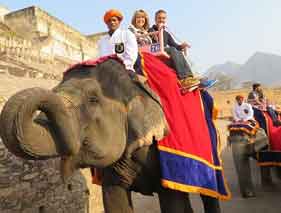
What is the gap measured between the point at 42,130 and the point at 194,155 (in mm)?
1563

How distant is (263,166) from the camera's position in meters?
6.45

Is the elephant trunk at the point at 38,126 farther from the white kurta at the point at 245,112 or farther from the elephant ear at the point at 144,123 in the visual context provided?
the white kurta at the point at 245,112

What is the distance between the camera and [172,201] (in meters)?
3.21

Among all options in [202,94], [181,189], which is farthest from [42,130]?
[202,94]

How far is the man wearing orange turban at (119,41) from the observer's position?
3.16 metres

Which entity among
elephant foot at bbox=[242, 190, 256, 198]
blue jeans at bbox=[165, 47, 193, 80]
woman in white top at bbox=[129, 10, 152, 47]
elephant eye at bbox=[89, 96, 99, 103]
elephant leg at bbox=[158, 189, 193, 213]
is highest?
woman in white top at bbox=[129, 10, 152, 47]

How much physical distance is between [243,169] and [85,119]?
410cm

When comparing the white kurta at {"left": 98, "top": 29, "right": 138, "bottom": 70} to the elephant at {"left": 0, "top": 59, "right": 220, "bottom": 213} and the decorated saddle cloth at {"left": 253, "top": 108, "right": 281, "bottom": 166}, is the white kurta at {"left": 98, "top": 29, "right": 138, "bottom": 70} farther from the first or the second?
the decorated saddle cloth at {"left": 253, "top": 108, "right": 281, "bottom": 166}

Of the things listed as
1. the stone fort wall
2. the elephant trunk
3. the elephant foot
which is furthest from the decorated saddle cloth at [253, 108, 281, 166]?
the stone fort wall

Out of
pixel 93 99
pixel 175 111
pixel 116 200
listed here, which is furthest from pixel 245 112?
pixel 93 99

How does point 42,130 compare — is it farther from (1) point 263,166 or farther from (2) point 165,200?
(1) point 263,166

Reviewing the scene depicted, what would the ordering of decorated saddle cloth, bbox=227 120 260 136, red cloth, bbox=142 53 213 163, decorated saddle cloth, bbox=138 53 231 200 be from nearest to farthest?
decorated saddle cloth, bbox=138 53 231 200 < red cloth, bbox=142 53 213 163 < decorated saddle cloth, bbox=227 120 260 136

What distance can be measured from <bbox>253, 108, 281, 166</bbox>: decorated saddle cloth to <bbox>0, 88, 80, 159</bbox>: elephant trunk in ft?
14.4

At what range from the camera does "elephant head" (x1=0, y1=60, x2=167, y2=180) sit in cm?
216
